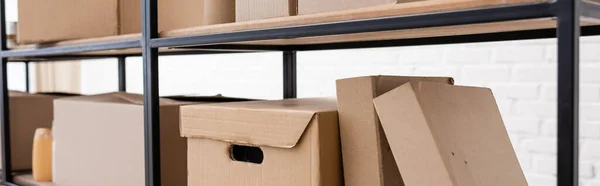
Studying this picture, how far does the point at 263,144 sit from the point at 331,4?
0.28 metres

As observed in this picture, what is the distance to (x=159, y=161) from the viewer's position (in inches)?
55.3

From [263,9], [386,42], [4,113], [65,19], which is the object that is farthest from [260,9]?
[4,113]

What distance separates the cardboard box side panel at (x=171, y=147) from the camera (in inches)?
59.0

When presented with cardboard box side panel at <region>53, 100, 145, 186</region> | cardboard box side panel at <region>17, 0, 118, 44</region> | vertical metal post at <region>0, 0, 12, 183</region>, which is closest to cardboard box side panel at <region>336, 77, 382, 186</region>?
cardboard box side panel at <region>53, 100, 145, 186</region>

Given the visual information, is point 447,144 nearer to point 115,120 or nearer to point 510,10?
point 510,10

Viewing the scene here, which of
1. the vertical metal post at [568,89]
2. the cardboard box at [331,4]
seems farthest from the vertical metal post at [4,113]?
the vertical metal post at [568,89]

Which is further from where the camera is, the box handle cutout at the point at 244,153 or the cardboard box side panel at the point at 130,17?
the cardboard box side panel at the point at 130,17

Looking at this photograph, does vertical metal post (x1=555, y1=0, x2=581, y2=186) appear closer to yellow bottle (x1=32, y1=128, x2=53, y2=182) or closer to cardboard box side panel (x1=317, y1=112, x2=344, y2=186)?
cardboard box side panel (x1=317, y1=112, x2=344, y2=186)

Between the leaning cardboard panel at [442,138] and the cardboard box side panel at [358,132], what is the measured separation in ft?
0.12

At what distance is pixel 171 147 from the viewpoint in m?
1.52

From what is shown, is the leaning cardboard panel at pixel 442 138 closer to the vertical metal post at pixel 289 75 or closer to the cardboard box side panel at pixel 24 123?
the vertical metal post at pixel 289 75

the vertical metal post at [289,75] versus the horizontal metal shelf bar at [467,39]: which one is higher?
the horizontal metal shelf bar at [467,39]

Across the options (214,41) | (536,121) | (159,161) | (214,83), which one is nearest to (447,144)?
(214,41)

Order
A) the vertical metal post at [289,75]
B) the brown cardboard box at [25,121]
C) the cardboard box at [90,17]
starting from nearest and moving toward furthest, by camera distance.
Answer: the cardboard box at [90,17]
the vertical metal post at [289,75]
the brown cardboard box at [25,121]
